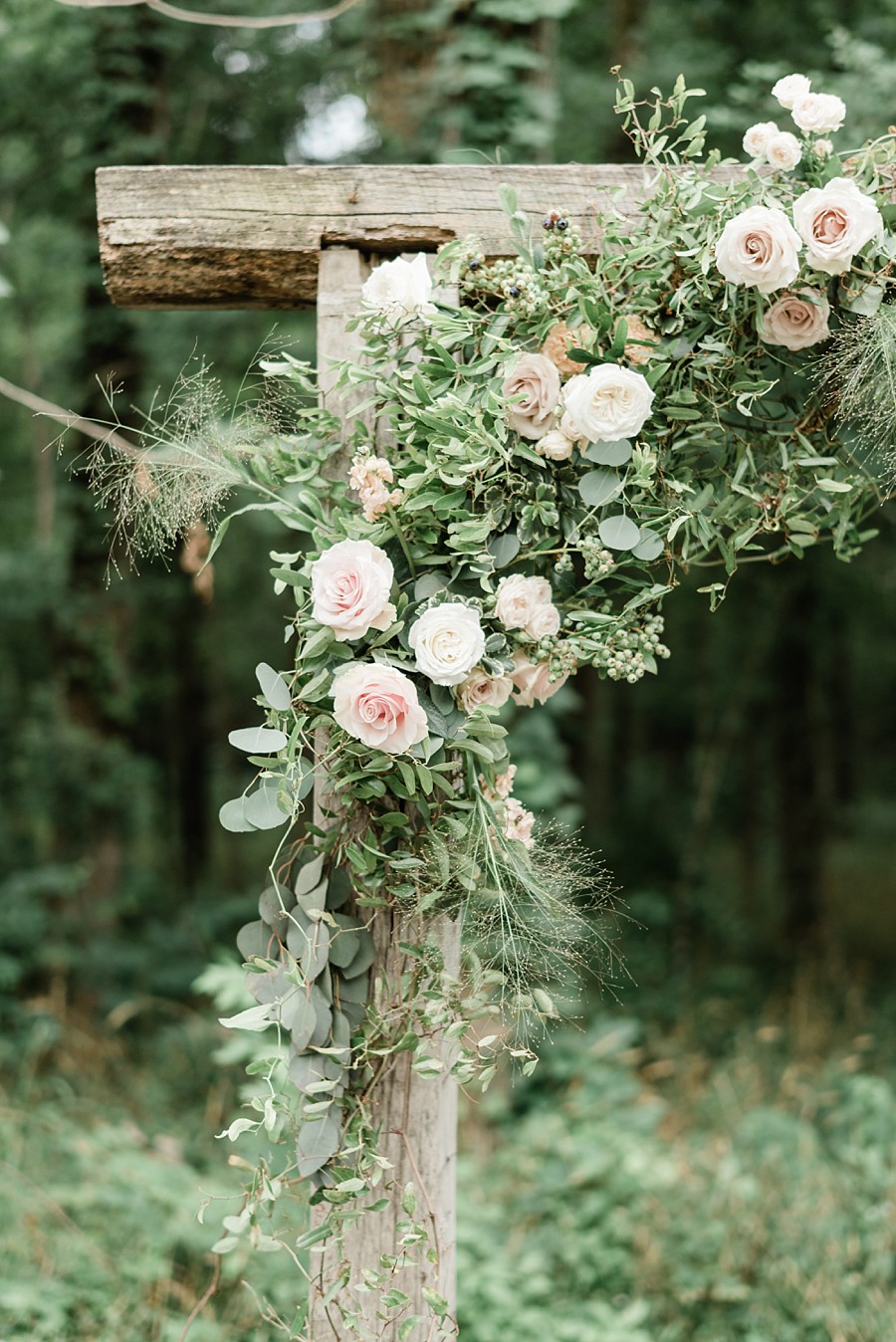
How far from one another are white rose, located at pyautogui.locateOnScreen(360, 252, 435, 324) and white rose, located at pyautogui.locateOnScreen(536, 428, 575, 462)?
0.28 meters

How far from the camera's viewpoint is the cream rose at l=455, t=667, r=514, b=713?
5.78 feet

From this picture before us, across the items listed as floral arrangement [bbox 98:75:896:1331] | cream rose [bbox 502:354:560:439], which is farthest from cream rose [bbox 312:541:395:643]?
cream rose [bbox 502:354:560:439]

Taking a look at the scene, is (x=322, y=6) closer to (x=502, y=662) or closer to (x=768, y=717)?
(x=502, y=662)

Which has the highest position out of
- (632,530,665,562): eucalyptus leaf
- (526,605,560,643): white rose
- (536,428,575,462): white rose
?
(536,428,575,462): white rose

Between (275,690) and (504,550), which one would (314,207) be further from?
(275,690)

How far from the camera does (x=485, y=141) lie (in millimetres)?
4109

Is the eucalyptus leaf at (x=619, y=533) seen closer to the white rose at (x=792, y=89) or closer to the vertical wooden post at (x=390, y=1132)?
the vertical wooden post at (x=390, y=1132)

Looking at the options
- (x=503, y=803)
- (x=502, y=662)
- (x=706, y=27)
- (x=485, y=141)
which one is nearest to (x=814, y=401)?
(x=502, y=662)

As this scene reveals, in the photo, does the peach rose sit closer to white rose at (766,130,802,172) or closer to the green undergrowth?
white rose at (766,130,802,172)

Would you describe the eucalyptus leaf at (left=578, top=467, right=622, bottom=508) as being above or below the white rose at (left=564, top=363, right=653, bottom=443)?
below

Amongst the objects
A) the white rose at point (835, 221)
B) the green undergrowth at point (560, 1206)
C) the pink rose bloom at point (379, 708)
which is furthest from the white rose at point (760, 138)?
the green undergrowth at point (560, 1206)

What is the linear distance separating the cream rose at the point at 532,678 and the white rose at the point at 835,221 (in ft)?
2.60

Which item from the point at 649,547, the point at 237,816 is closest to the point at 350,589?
the point at 237,816

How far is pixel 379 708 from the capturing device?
5.29 feet
